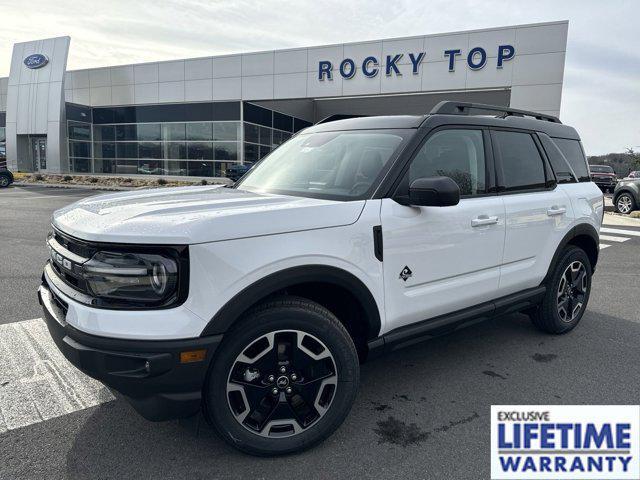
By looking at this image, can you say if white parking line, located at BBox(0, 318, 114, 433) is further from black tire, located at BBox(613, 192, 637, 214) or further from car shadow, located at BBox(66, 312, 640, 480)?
black tire, located at BBox(613, 192, 637, 214)

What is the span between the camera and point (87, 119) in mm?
32688

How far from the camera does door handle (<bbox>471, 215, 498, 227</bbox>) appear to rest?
3.23 m

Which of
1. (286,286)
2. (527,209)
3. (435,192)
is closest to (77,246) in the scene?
(286,286)

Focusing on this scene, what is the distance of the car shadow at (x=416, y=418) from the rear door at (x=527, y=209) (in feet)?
2.22

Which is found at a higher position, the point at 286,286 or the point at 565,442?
the point at 286,286

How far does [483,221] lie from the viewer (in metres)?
3.28

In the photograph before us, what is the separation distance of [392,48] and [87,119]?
2166 centimetres

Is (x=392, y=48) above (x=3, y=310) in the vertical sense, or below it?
above

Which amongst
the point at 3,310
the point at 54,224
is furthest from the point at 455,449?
the point at 3,310

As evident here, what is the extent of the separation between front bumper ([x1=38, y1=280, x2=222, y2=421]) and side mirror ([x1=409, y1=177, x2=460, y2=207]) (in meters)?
1.37

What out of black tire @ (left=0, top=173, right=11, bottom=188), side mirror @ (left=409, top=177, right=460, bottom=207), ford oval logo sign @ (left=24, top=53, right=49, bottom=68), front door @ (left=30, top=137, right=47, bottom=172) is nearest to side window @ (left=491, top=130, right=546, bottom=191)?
side mirror @ (left=409, top=177, right=460, bottom=207)

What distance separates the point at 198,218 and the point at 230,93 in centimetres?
2751

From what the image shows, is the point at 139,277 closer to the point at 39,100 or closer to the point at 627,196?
the point at 627,196

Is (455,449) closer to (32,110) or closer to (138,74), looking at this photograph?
(138,74)
